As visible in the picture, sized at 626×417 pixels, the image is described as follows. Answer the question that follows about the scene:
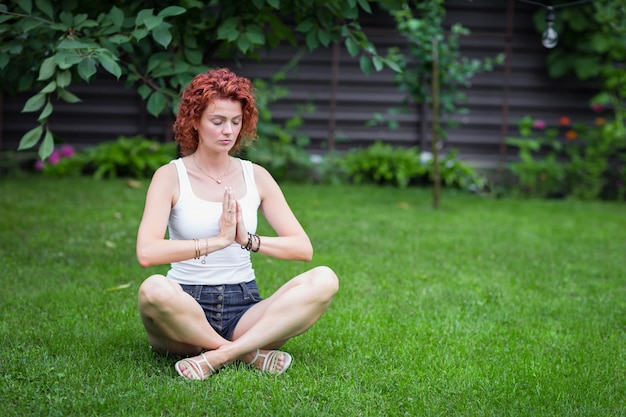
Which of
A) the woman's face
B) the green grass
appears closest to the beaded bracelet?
the woman's face

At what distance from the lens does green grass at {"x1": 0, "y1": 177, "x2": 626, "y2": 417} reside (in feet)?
10.1

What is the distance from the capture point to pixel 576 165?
9.48 m

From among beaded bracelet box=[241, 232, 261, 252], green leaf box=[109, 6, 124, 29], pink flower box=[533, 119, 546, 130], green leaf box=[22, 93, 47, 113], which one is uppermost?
green leaf box=[109, 6, 124, 29]

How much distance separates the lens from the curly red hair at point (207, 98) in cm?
329

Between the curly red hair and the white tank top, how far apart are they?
0.12m

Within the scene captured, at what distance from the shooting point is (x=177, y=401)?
296 cm

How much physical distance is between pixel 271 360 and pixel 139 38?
1.48 metres

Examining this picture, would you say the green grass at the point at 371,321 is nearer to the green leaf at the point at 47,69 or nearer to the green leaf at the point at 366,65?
the green leaf at the point at 47,69

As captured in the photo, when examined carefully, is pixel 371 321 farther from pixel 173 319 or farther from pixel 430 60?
pixel 430 60

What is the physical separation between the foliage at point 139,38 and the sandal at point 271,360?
1.26m

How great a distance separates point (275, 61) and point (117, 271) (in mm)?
5305

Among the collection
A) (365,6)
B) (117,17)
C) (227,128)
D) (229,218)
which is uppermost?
(365,6)

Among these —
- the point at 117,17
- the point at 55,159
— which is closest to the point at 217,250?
the point at 117,17

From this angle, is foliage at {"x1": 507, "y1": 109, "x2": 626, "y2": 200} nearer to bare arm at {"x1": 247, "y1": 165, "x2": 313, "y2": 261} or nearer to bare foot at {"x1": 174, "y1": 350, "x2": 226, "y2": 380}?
bare arm at {"x1": 247, "y1": 165, "x2": 313, "y2": 261}
